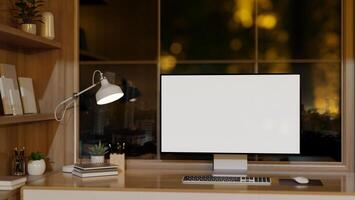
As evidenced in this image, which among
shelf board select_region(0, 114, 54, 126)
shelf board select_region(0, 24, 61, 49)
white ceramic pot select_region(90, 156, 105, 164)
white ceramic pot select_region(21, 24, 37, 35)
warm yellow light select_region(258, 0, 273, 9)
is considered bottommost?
white ceramic pot select_region(90, 156, 105, 164)

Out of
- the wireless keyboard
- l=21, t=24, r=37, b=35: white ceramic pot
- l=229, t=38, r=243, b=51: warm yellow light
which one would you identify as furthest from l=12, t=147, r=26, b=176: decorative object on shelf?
l=229, t=38, r=243, b=51: warm yellow light

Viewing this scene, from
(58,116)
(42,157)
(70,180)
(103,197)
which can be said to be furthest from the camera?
(58,116)

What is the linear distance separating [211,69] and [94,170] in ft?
3.35

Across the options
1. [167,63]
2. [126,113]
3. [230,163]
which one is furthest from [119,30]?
[230,163]

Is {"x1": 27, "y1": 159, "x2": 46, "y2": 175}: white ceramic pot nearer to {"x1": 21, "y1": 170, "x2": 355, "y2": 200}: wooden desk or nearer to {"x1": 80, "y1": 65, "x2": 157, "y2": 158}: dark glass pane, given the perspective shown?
{"x1": 21, "y1": 170, "x2": 355, "y2": 200}: wooden desk

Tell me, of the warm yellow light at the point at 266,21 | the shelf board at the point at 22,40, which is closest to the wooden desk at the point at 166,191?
the shelf board at the point at 22,40

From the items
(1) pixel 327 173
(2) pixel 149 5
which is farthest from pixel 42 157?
(1) pixel 327 173

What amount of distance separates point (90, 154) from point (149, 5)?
1.08m

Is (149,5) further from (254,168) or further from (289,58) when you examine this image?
(254,168)

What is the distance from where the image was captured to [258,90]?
9.79ft

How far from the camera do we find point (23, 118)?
9.07 feet

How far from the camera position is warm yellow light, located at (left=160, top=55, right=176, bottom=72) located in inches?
130

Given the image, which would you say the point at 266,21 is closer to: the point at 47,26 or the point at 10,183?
the point at 47,26

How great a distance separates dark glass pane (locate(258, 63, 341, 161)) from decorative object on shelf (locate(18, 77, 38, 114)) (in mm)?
1750
